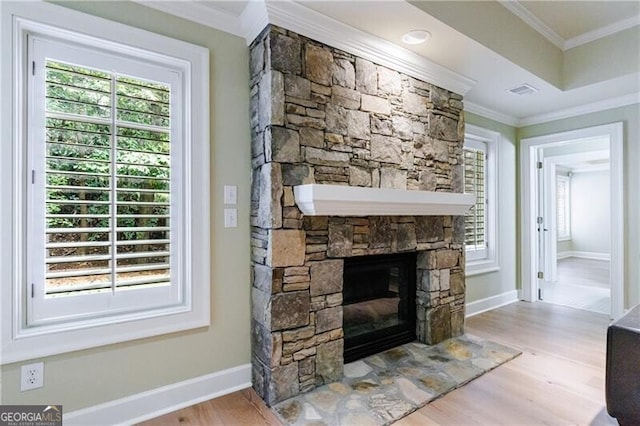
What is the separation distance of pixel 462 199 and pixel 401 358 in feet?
4.71

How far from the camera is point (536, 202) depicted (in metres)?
4.48

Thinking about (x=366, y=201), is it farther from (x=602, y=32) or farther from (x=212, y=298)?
(x=602, y=32)

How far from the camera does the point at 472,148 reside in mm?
4012

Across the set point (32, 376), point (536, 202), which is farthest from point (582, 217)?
point (32, 376)

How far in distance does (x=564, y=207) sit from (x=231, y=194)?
9.50m

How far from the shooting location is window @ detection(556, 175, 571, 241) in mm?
8422

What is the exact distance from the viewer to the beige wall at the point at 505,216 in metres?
4.06

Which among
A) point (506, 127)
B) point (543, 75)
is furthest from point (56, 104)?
point (506, 127)

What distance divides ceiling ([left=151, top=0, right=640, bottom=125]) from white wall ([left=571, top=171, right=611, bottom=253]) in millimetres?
5866

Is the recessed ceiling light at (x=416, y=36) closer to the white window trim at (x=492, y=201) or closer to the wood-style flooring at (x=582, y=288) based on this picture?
the white window trim at (x=492, y=201)

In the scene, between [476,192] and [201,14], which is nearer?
[201,14]

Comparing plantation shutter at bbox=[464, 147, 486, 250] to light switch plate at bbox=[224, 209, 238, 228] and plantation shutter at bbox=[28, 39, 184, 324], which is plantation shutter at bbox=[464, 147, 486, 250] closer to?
light switch plate at bbox=[224, 209, 238, 228]

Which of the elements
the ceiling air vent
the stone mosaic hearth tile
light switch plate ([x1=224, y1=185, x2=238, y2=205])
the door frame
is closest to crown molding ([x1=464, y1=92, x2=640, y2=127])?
the door frame

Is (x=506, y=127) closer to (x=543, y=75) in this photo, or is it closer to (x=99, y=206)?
(x=543, y=75)
